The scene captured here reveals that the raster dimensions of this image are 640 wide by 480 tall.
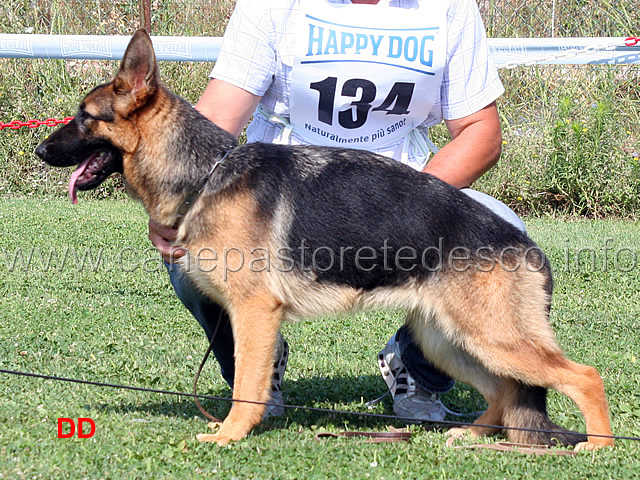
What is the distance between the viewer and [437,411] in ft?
12.4

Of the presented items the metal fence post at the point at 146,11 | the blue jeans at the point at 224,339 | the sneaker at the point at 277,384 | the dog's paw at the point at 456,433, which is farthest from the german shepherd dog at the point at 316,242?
the metal fence post at the point at 146,11

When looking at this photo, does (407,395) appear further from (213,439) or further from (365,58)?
(365,58)

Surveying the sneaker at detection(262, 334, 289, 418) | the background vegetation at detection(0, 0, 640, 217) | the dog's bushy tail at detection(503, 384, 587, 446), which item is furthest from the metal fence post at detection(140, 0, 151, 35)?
the dog's bushy tail at detection(503, 384, 587, 446)

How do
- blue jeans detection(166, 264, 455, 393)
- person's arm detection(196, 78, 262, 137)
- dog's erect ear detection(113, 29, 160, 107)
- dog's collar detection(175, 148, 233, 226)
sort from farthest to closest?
person's arm detection(196, 78, 262, 137)
blue jeans detection(166, 264, 455, 393)
dog's collar detection(175, 148, 233, 226)
dog's erect ear detection(113, 29, 160, 107)

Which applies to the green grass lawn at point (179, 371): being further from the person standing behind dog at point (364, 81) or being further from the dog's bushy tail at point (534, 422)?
the person standing behind dog at point (364, 81)

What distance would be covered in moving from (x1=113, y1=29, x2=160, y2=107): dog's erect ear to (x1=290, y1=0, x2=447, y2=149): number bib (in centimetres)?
88

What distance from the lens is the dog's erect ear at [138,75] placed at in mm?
3057

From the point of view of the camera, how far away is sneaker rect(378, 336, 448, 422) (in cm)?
374

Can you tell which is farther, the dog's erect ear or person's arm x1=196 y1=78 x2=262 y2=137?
person's arm x1=196 y1=78 x2=262 y2=137

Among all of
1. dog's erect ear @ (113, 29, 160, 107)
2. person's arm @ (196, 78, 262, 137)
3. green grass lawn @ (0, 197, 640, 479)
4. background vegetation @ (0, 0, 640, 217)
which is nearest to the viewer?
green grass lawn @ (0, 197, 640, 479)

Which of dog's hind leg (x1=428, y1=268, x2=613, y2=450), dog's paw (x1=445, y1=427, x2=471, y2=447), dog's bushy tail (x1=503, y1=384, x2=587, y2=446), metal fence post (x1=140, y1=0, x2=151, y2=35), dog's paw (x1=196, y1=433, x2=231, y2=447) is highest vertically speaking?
dog's hind leg (x1=428, y1=268, x2=613, y2=450)

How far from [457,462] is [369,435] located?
454mm

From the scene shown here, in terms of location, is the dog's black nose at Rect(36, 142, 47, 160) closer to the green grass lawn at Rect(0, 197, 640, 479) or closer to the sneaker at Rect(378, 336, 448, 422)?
the green grass lawn at Rect(0, 197, 640, 479)

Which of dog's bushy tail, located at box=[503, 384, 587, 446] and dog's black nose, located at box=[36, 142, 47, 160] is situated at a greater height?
dog's black nose, located at box=[36, 142, 47, 160]
